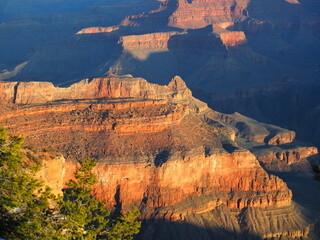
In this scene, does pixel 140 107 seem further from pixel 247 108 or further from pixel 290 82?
pixel 290 82

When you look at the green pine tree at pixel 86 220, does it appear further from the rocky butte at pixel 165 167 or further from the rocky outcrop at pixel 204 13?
the rocky outcrop at pixel 204 13

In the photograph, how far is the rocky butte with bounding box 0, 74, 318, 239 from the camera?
4219cm

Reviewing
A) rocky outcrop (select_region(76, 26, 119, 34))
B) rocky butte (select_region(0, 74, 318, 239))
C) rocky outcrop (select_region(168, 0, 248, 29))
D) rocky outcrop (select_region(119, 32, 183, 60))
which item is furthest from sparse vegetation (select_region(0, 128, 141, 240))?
rocky outcrop (select_region(168, 0, 248, 29))

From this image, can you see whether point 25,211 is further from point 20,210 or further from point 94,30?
point 94,30

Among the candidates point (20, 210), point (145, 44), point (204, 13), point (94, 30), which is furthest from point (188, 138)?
point (204, 13)

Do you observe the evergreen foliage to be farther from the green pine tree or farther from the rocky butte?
the rocky butte

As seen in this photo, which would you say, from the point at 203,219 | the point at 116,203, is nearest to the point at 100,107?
the point at 116,203

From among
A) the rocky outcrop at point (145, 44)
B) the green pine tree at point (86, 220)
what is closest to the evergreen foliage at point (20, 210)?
the green pine tree at point (86, 220)

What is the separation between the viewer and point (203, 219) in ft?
143

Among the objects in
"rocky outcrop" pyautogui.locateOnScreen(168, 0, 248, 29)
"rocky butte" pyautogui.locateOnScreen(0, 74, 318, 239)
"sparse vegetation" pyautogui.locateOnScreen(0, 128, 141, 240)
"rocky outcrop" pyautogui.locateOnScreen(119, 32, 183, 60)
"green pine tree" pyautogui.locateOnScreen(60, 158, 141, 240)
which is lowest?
"rocky outcrop" pyautogui.locateOnScreen(168, 0, 248, 29)

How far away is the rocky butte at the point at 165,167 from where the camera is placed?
42.2m

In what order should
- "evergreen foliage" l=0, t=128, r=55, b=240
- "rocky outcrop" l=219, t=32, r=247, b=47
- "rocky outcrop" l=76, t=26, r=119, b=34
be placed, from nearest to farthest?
"evergreen foliage" l=0, t=128, r=55, b=240 < "rocky outcrop" l=219, t=32, r=247, b=47 < "rocky outcrop" l=76, t=26, r=119, b=34

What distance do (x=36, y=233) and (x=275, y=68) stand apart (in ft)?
376

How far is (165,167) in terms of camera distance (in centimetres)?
4241
